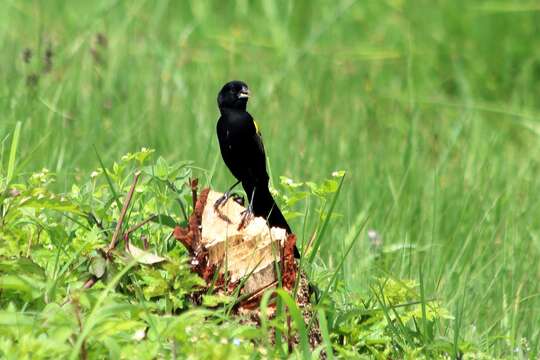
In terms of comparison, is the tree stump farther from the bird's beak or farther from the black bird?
the bird's beak

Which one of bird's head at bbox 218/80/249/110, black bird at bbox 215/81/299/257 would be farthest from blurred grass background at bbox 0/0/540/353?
bird's head at bbox 218/80/249/110

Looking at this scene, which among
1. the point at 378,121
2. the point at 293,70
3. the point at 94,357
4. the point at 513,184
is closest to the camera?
the point at 94,357

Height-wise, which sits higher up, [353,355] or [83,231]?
[83,231]

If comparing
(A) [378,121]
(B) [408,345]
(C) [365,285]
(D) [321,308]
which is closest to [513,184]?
(A) [378,121]

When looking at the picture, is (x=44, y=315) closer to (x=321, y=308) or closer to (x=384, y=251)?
(x=321, y=308)

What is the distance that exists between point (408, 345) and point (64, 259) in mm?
1167

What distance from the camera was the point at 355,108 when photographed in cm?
767

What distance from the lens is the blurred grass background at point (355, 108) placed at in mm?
5305

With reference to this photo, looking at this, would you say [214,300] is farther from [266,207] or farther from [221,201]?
[266,207]

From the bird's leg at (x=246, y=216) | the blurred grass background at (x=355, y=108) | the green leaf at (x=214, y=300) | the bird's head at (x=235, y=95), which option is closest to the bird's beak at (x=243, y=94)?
the bird's head at (x=235, y=95)

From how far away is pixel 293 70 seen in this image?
825 cm

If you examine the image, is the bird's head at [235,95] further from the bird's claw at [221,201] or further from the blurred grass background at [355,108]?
the bird's claw at [221,201]

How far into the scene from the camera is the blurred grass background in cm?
530

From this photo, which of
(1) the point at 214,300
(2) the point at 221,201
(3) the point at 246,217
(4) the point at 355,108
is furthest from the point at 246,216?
(4) the point at 355,108
